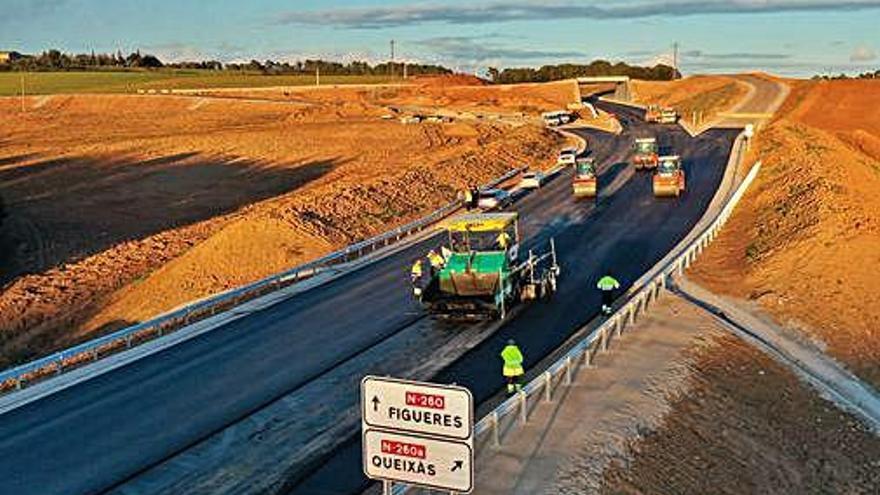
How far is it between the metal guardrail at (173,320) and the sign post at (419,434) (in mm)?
13342

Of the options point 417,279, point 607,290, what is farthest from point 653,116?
point 607,290

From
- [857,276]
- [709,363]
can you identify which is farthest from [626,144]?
[709,363]

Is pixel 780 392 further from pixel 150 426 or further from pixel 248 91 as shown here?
pixel 248 91

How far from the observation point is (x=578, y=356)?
21328 millimetres

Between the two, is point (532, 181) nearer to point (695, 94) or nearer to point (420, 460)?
point (420, 460)

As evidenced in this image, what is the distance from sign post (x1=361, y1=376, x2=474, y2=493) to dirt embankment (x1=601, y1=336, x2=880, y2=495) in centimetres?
585

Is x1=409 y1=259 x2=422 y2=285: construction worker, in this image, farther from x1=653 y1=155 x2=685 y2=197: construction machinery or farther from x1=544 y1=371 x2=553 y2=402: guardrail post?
x1=653 y1=155 x2=685 y2=197: construction machinery

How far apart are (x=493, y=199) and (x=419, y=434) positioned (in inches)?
1459

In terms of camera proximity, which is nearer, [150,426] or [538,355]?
[150,426]

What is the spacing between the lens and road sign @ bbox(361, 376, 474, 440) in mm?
10242

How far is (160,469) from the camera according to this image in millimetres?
16703

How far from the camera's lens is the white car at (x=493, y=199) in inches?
1844


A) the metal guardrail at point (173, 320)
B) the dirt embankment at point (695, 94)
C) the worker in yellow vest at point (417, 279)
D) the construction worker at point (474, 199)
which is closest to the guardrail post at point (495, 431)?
the worker in yellow vest at point (417, 279)

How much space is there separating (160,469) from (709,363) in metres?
12.5
